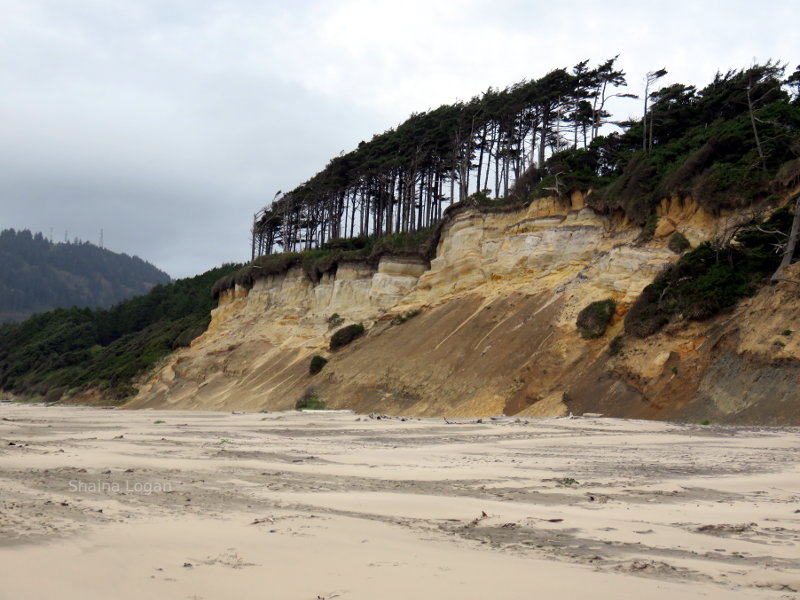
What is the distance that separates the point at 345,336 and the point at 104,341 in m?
58.1

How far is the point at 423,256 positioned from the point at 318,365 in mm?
10760

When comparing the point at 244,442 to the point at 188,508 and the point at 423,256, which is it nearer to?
the point at 188,508

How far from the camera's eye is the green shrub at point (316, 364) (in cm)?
3738

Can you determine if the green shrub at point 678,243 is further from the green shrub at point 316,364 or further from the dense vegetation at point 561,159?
the green shrub at point 316,364

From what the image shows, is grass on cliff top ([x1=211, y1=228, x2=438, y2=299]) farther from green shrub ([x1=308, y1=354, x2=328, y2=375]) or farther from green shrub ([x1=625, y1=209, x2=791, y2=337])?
green shrub ([x1=625, y1=209, x2=791, y2=337])

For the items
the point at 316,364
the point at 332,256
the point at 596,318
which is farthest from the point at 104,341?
the point at 596,318

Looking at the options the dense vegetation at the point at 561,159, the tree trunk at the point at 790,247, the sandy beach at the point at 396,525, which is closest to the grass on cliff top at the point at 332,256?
the dense vegetation at the point at 561,159

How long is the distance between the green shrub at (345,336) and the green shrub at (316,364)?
1.58 metres

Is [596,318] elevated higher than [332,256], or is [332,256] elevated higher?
[332,256]

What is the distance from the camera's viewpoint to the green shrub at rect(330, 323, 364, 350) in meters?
39.3

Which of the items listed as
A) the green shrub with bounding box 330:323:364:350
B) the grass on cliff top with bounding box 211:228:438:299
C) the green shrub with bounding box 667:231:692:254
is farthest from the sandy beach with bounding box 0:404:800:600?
the grass on cliff top with bounding box 211:228:438:299

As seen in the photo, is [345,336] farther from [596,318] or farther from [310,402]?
[596,318]

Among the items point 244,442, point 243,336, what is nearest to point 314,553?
point 244,442

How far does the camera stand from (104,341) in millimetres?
85438
